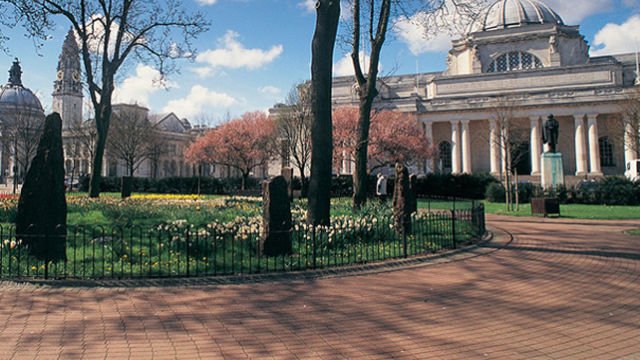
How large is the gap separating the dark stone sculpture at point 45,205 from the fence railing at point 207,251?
0.23 m

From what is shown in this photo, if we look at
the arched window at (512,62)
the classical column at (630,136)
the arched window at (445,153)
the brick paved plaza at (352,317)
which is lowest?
the brick paved plaza at (352,317)

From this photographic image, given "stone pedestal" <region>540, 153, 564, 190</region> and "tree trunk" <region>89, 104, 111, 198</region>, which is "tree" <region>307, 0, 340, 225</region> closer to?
"tree trunk" <region>89, 104, 111, 198</region>

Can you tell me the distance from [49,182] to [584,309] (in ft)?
Result: 32.1

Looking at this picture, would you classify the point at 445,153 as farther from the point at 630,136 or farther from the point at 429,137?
Result: the point at 630,136

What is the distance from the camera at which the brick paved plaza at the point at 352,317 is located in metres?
4.29

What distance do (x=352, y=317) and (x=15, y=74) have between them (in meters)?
107

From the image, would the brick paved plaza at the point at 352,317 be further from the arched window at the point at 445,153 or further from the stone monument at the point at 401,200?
the arched window at the point at 445,153

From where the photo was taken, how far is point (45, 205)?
816cm

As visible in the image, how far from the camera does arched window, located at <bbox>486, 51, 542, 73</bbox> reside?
2371 inches

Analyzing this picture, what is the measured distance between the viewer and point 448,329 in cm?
487

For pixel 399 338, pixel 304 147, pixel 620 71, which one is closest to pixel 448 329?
pixel 399 338

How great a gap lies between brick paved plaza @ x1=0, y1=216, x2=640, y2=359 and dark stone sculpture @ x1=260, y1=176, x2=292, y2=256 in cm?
154

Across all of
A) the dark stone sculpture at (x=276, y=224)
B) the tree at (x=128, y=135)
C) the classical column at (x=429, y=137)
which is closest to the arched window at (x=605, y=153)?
the classical column at (x=429, y=137)

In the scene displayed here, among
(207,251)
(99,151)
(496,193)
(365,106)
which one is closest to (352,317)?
(207,251)
